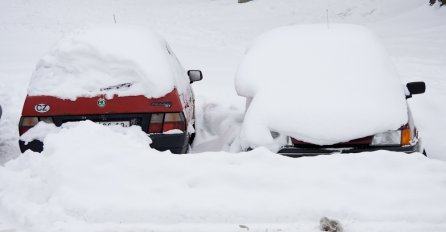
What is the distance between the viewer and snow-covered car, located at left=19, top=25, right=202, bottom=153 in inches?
183

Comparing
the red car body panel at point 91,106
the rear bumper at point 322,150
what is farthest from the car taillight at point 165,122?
the rear bumper at point 322,150

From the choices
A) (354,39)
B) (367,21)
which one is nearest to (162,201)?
(354,39)

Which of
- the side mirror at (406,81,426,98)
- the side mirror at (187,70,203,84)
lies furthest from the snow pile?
the side mirror at (187,70,203,84)

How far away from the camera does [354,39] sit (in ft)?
17.8

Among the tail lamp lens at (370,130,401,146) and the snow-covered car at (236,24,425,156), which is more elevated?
the snow-covered car at (236,24,425,156)

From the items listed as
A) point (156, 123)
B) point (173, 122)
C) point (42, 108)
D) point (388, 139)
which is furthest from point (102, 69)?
point (388, 139)

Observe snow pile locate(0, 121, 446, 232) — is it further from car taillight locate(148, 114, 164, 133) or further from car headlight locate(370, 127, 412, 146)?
car taillight locate(148, 114, 164, 133)

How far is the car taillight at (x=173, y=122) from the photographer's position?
15.6 feet

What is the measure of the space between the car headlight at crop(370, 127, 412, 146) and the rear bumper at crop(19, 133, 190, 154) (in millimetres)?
1904

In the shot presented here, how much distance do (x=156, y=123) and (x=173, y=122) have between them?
0.18 m

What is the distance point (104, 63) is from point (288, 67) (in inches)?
79.2

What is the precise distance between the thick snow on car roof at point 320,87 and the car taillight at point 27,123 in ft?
7.02

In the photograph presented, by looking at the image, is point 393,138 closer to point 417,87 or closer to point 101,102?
point 417,87

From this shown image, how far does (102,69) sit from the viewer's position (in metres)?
4.93
